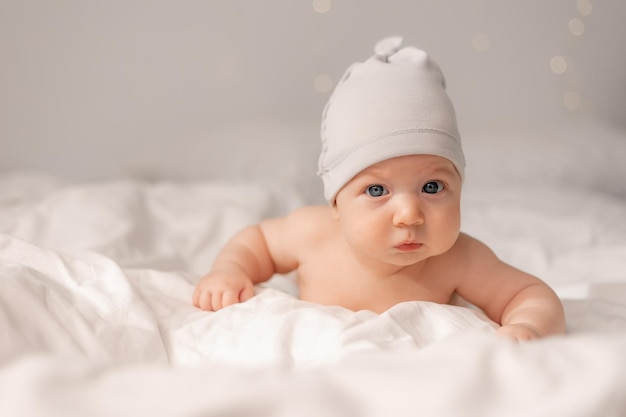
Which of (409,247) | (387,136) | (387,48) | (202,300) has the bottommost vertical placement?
(202,300)

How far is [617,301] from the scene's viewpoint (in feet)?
3.77

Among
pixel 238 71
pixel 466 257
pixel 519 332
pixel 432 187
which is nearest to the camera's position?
pixel 519 332

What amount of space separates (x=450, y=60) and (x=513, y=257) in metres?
0.68

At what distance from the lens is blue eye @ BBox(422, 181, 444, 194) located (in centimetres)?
101

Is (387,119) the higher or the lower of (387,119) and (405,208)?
the higher

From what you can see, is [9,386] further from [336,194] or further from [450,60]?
[450,60]

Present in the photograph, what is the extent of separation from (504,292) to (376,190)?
247 millimetres

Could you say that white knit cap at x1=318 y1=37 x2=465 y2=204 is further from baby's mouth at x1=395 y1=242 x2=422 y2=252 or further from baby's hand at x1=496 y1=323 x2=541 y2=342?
baby's hand at x1=496 y1=323 x2=541 y2=342

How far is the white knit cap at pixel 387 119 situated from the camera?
3.22 feet

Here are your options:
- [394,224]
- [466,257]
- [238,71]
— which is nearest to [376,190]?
[394,224]

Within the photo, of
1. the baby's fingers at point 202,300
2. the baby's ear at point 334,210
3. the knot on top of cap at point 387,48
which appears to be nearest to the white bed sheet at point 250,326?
the baby's fingers at point 202,300

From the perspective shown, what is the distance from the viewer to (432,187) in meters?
1.02

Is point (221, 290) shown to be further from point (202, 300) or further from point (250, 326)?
point (250, 326)

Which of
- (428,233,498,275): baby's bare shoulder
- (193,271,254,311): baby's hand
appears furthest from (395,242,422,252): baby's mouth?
(193,271,254,311): baby's hand
